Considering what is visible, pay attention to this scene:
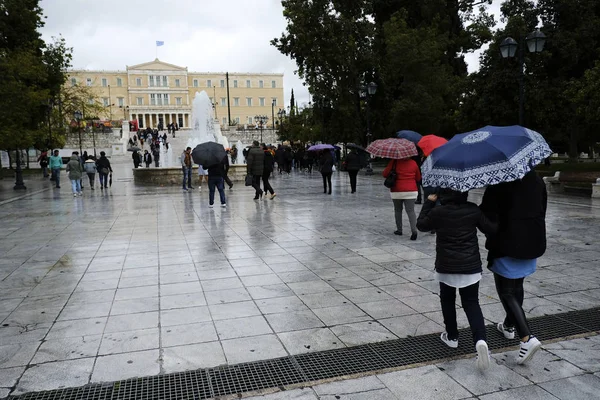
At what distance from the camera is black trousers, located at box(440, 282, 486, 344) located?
145 inches

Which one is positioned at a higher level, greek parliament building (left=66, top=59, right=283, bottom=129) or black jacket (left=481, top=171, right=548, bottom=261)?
greek parliament building (left=66, top=59, right=283, bottom=129)

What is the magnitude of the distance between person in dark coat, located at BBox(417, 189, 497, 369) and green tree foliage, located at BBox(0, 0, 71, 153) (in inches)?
700

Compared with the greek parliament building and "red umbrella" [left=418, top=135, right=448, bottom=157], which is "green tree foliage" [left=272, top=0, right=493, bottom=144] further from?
the greek parliament building

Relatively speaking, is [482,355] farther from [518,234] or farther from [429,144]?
[429,144]

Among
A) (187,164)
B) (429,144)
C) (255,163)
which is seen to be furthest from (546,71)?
(429,144)

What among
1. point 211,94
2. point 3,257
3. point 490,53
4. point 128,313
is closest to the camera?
point 128,313

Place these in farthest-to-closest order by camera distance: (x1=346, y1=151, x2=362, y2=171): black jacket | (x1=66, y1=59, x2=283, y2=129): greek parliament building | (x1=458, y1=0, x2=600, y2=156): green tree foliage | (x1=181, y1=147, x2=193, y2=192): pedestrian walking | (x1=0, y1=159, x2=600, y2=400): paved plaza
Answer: (x1=66, y1=59, x2=283, y2=129): greek parliament building, (x1=458, y1=0, x2=600, y2=156): green tree foliage, (x1=181, y1=147, x2=193, y2=192): pedestrian walking, (x1=346, y1=151, x2=362, y2=171): black jacket, (x1=0, y1=159, x2=600, y2=400): paved plaza

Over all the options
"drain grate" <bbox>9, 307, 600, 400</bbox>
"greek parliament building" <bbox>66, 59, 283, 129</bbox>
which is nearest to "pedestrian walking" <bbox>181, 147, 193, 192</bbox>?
"drain grate" <bbox>9, 307, 600, 400</bbox>

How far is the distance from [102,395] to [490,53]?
2235cm

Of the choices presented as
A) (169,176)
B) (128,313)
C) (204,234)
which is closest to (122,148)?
(169,176)

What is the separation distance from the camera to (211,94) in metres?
101

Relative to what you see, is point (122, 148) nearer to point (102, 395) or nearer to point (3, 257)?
point (3, 257)

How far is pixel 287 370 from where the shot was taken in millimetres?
3725

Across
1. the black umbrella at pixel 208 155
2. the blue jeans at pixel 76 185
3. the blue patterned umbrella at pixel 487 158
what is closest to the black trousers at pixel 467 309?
the blue patterned umbrella at pixel 487 158
